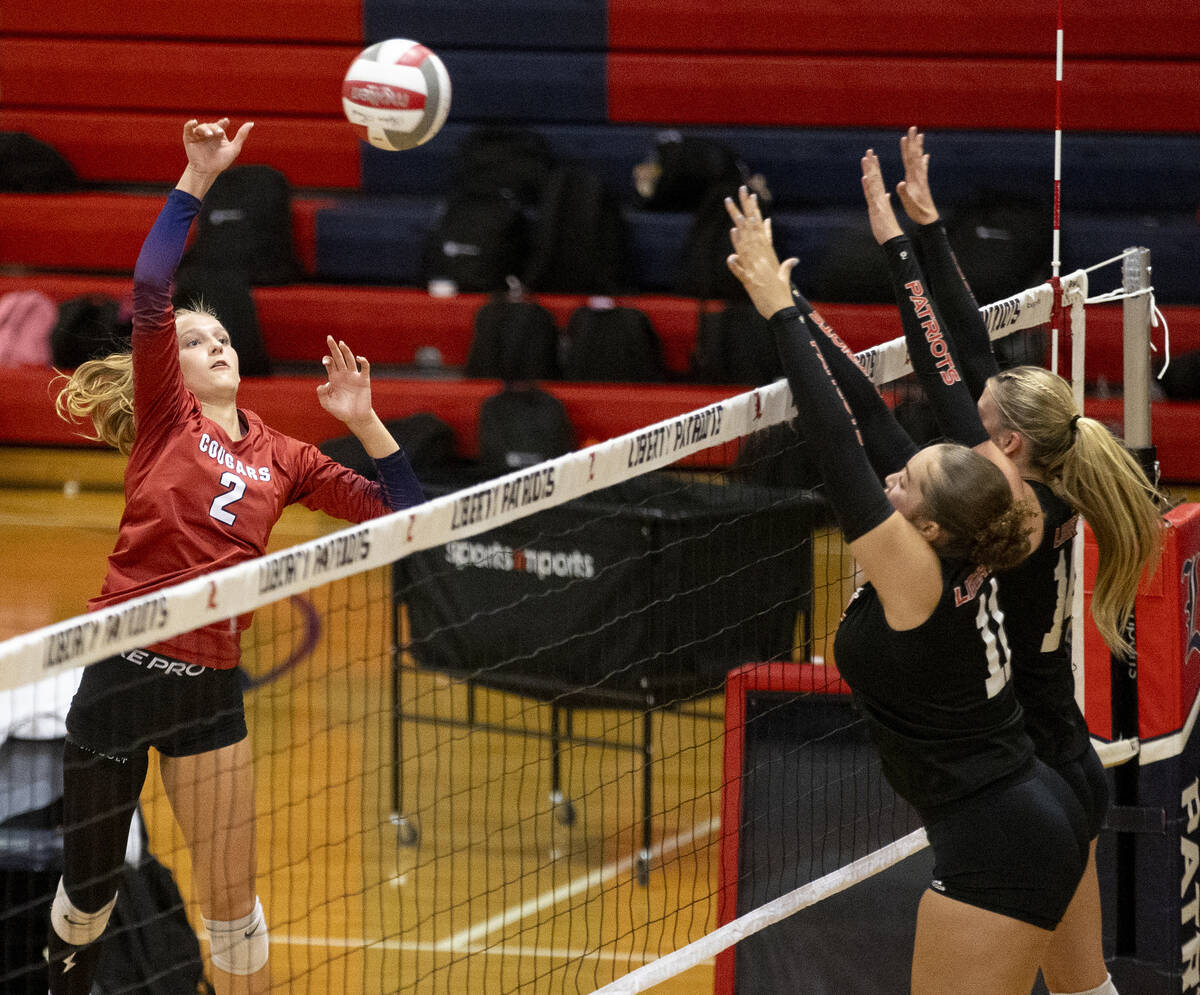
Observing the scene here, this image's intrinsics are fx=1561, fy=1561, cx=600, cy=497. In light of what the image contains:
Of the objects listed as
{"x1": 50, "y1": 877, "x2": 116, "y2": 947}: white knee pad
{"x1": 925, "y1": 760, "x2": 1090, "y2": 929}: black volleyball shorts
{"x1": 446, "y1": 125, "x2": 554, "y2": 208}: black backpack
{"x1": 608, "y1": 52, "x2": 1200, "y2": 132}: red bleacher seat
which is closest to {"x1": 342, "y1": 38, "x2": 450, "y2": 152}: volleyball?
{"x1": 50, "y1": 877, "x2": 116, "y2": 947}: white knee pad

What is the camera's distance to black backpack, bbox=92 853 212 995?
4.23 meters

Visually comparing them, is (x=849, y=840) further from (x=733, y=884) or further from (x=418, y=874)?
(x=418, y=874)

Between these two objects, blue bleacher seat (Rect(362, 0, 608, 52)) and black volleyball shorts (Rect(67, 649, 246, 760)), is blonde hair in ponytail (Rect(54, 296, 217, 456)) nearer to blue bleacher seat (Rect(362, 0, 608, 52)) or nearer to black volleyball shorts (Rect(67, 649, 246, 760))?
black volleyball shorts (Rect(67, 649, 246, 760))

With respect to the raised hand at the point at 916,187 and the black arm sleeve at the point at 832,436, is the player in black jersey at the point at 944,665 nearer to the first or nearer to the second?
the black arm sleeve at the point at 832,436

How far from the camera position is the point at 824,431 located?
282 cm

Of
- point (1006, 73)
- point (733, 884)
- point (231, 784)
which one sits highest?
point (1006, 73)

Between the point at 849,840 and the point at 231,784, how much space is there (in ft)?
5.69

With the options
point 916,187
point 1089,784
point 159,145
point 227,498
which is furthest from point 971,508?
point 159,145

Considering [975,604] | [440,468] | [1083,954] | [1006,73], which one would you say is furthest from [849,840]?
[1006,73]

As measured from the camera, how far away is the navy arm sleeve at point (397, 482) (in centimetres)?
371

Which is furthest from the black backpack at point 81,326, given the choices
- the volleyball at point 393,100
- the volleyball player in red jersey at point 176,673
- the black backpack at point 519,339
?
the volleyball player in red jersey at point 176,673

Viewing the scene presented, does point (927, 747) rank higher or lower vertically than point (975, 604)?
lower

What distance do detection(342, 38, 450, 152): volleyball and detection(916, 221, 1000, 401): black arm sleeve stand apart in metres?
1.95

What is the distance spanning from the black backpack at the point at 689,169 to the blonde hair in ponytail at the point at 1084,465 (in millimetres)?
5770
